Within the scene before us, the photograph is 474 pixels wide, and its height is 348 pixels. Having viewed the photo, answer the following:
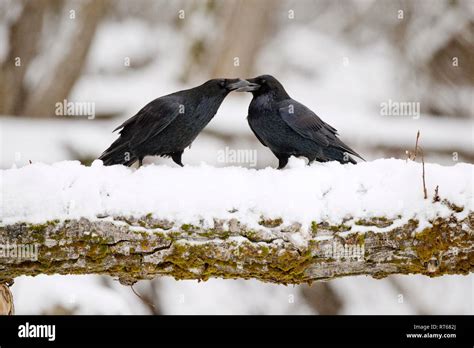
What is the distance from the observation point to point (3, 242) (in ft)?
14.1

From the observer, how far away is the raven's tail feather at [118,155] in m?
5.48

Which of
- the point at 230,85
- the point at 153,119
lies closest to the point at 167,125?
the point at 153,119

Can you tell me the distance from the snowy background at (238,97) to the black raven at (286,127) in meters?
3.98

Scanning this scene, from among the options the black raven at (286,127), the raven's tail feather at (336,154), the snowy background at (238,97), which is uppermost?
the snowy background at (238,97)

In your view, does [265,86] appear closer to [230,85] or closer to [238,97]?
Answer: [230,85]

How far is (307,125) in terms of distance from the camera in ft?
18.2

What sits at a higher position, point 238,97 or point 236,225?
point 238,97

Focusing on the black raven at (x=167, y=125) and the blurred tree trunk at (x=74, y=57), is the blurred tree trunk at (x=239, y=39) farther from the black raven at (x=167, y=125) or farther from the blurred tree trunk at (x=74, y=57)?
the black raven at (x=167, y=125)

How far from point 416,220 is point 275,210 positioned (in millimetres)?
738

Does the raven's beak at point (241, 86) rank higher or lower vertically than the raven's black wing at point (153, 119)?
higher

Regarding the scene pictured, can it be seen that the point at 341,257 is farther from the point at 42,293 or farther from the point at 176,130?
the point at 42,293

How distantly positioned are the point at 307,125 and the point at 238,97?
6.92 metres

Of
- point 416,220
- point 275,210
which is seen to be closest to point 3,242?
point 275,210

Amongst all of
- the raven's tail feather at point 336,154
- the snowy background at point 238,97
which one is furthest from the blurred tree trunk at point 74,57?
the raven's tail feather at point 336,154
